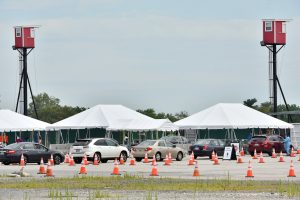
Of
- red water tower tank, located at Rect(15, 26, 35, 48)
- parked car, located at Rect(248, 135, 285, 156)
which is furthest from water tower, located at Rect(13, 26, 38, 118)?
parked car, located at Rect(248, 135, 285, 156)

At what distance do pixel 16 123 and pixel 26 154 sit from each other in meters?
23.2

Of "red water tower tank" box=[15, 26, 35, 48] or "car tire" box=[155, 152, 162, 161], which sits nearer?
"car tire" box=[155, 152, 162, 161]

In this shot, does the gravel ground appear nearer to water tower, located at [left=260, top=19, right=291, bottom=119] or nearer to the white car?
the white car

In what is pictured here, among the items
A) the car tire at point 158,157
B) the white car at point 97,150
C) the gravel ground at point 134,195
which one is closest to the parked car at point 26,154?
the white car at point 97,150

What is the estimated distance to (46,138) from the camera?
77.4 meters

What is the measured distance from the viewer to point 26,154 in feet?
152

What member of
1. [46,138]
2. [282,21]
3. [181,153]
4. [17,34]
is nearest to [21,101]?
[17,34]

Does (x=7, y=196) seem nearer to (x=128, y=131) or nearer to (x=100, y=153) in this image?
(x=100, y=153)

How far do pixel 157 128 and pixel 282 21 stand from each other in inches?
1153

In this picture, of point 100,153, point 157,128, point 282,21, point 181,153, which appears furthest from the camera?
point 282,21

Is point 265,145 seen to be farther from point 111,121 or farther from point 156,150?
point 111,121

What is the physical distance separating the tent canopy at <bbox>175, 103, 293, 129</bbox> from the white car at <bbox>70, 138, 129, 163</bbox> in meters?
19.0

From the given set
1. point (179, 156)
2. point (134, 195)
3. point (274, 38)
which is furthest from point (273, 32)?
point (134, 195)

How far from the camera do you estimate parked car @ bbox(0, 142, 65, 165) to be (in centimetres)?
4622
